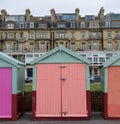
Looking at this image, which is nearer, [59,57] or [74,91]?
[74,91]

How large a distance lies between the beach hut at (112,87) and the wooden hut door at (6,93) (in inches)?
148

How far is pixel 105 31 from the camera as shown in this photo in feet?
282

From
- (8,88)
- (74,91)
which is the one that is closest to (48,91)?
(74,91)

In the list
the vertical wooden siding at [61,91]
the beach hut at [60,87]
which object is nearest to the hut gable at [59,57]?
the beach hut at [60,87]

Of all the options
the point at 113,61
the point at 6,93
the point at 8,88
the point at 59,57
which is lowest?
the point at 6,93

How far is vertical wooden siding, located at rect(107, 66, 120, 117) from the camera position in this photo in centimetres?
1382

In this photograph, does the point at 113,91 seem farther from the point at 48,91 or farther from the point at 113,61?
the point at 48,91

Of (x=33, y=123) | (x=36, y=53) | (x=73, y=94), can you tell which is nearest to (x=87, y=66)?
(x=73, y=94)

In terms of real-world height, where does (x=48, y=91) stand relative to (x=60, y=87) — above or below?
below

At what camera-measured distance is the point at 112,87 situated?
1392 cm

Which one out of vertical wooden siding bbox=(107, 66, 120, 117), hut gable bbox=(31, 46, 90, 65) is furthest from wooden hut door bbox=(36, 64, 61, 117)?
vertical wooden siding bbox=(107, 66, 120, 117)

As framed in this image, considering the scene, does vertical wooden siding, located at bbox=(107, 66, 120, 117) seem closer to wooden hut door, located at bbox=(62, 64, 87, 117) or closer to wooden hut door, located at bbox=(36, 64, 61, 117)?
wooden hut door, located at bbox=(62, 64, 87, 117)

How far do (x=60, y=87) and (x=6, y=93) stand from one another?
215 centimetres

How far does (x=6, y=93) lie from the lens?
1384 cm
